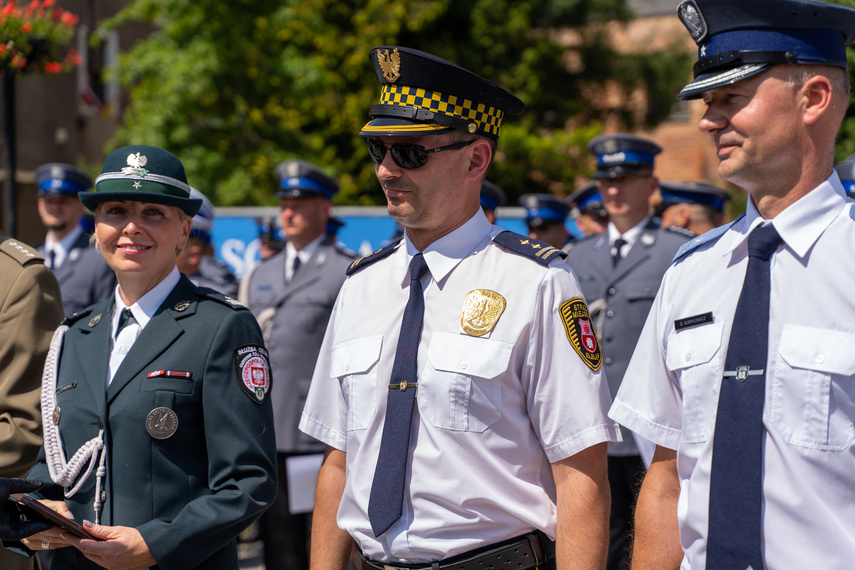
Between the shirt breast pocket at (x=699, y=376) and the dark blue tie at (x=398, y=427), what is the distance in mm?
736

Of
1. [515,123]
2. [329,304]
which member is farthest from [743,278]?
[515,123]

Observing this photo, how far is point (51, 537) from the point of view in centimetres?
272

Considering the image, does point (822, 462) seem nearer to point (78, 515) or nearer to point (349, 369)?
point (349, 369)

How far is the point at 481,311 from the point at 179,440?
3.39 feet

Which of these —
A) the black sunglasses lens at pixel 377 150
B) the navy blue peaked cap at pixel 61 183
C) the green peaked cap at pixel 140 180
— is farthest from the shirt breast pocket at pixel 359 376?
the navy blue peaked cap at pixel 61 183

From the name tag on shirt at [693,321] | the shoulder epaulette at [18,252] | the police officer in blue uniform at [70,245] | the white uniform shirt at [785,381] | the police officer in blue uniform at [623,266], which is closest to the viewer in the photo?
the white uniform shirt at [785,381]

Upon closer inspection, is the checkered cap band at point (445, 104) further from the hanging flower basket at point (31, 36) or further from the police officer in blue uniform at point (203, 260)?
the hanging flower basket at point (31, 36)

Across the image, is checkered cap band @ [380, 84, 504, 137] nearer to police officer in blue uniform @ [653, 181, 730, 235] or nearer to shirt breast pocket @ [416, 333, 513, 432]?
shirt breast pocket @ [416, 333, 513, 432]

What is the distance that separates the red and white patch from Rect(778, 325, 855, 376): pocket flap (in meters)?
1.61

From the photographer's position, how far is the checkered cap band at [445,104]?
2.71 meters

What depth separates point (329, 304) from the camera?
6.28 meters

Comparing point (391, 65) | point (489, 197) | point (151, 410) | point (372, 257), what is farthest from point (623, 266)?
point (151, 410)

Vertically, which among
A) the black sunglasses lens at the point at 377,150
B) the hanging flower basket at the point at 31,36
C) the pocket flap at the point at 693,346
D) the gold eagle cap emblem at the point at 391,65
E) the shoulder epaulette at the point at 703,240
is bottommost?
the pocket flap at the point at 693,346

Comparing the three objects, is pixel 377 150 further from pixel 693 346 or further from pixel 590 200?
pixel 590 200
